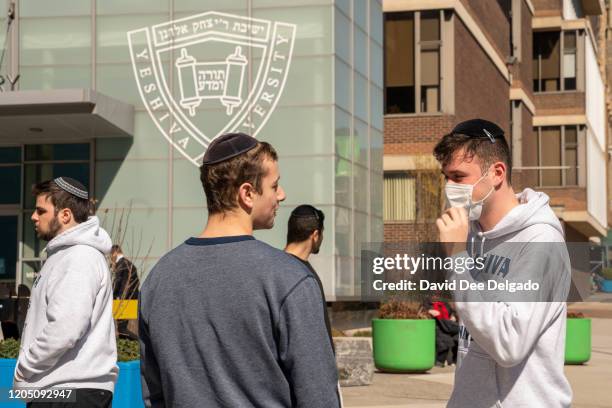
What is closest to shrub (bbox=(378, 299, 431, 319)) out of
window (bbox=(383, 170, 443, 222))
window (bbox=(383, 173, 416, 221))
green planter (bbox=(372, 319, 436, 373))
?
green planter (bbox=(372, 319, 436, 373))

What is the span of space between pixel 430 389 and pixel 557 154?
127 feet

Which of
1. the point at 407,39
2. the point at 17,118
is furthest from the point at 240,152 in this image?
the point at 407,39

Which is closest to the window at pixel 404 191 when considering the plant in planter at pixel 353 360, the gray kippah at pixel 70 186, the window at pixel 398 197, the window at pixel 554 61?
→ the window at pixel 398 197

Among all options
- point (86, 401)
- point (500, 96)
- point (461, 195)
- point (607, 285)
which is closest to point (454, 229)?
point (461, 195)

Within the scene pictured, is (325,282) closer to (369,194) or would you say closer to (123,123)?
(369,194)

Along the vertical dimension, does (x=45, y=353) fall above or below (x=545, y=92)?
below

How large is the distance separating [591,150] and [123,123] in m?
33.8

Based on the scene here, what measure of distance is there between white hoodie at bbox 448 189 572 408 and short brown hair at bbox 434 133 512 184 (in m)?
0.20

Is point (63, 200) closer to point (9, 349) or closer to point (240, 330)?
point (240, 330)

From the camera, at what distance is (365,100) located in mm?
27125

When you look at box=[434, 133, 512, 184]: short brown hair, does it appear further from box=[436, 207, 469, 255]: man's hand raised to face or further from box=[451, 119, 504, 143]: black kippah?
box=[436, 207, 469, 255]: man's hand raised to face

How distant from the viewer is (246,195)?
141 inches

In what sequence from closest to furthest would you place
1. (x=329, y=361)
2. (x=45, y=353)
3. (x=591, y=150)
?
(x=329, y=361), (x=45, y=353), (x=591, y=150)

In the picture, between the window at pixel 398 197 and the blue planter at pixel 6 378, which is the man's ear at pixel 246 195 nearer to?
the blue planter at pixel 6 378
